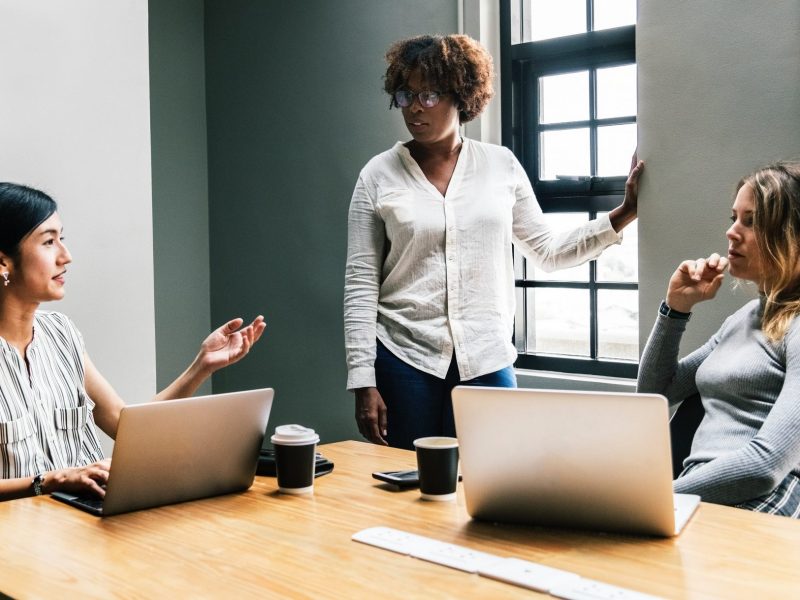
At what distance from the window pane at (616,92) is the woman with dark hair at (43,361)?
167 cm

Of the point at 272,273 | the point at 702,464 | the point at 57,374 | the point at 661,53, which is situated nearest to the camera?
the point at 702,464

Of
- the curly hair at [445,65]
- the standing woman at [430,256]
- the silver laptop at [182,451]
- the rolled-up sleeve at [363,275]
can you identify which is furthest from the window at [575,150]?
the silver laptop at [182,451]

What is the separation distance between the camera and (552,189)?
10.6 feet

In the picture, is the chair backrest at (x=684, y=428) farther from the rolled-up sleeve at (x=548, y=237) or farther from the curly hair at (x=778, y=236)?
the rolled-up sleeve at (x=548, y=237)

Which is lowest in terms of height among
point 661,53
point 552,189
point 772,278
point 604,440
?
point 604,440

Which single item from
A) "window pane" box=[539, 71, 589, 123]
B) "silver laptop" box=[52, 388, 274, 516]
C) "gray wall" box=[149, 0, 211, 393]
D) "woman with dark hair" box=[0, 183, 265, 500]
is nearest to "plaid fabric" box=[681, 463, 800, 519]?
"silver laptop" box=[52, 388, 274, 516]

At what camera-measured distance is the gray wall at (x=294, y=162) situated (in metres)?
3.68

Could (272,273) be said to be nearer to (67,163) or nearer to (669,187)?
(67,163)

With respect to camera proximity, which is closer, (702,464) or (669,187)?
(702,464)

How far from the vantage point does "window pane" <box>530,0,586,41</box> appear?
10.3 ft

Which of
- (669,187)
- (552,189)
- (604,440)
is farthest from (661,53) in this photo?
(604,440)

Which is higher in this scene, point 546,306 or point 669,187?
point 669,187

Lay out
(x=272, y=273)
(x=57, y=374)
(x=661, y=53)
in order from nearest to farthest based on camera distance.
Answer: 1. (x=57, y=374)
2. (x=661, y=53)
3. (x=272, y=273)

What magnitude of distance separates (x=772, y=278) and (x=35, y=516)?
1546mm
